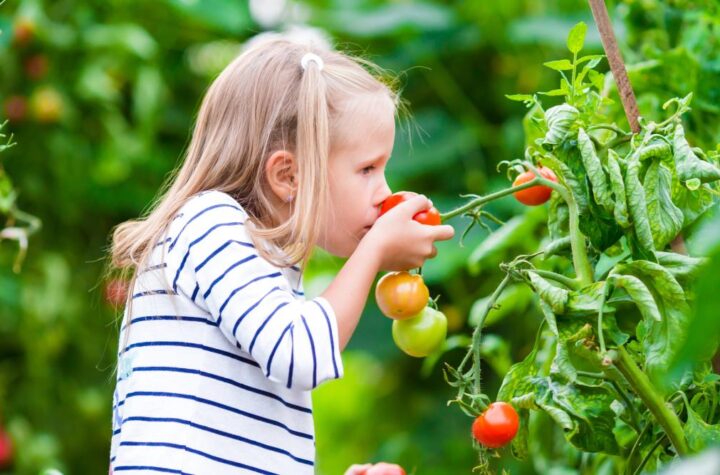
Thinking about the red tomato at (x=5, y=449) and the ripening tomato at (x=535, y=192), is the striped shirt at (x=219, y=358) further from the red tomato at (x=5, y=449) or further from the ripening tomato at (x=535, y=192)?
the red tomato at (x=5, y=449)

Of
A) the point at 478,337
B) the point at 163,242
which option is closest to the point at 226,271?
the point at 163,242

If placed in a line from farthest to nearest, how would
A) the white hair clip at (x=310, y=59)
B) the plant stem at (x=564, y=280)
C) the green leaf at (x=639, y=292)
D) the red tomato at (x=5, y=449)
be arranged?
the red tomato at (x=5, y=449) < the white hair clip at (x=310, y=59) < the plant stem at (x=564, y=280) < the green leaf at (x=639, y=292)

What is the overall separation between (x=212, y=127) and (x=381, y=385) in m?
1.91

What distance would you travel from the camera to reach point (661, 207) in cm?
93

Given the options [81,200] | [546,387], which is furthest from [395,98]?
[81,200]

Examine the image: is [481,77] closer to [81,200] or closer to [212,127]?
[81,200]

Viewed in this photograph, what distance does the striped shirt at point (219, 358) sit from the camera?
0.99m

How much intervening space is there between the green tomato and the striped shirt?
0.34ft

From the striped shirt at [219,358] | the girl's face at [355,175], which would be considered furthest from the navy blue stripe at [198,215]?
the girl's face at [355,175]

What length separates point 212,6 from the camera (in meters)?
2.76

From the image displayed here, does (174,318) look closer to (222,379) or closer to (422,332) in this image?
(222,379)

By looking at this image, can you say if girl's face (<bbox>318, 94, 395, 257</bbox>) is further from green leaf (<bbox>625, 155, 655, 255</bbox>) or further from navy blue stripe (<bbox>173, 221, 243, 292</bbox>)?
green leaf (<bbox>625, 155, 655, 255</bbox>)

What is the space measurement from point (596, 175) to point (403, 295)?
0.24 meters

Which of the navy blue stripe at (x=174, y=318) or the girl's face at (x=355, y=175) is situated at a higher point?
the girl's face at (x=355, y=175)
